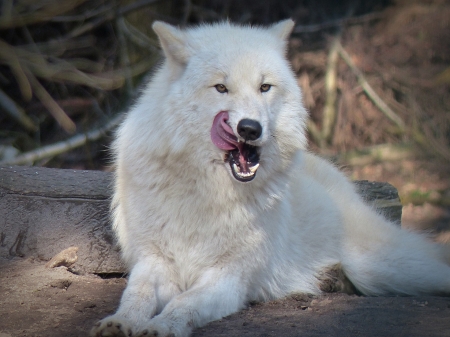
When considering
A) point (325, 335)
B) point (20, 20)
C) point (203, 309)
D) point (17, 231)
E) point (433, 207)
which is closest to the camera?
point (325, 335)

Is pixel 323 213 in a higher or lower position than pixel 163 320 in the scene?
higher

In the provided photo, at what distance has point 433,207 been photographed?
8.17 m

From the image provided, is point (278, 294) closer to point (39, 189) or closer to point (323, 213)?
point (323, 213)

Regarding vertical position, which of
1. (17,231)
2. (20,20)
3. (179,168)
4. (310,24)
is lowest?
(17,231)

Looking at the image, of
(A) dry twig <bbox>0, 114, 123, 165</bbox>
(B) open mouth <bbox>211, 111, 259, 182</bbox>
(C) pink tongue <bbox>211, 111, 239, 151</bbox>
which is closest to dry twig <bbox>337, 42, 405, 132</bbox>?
(A) dry twig <bbox>0, 114, 123, 165</bbox>

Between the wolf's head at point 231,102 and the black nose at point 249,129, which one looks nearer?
the black nose at point 249,129

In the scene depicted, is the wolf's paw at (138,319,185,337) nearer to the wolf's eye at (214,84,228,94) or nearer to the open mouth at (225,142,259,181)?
the open mouth at (225,142,259,181)

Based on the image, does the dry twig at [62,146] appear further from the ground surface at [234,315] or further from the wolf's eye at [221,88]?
the wolf's eye at [221,88]

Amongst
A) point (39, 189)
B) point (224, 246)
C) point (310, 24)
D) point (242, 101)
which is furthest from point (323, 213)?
point (310, 24)

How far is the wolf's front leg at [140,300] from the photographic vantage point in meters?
2.76

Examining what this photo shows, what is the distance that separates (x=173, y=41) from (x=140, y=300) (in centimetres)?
146

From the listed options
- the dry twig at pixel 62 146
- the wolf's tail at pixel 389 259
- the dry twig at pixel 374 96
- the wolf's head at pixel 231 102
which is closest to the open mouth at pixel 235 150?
the wolf's head at pixel 231 102

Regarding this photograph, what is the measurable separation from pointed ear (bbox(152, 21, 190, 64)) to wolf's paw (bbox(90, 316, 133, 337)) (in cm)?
150

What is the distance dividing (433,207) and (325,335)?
229 inches
